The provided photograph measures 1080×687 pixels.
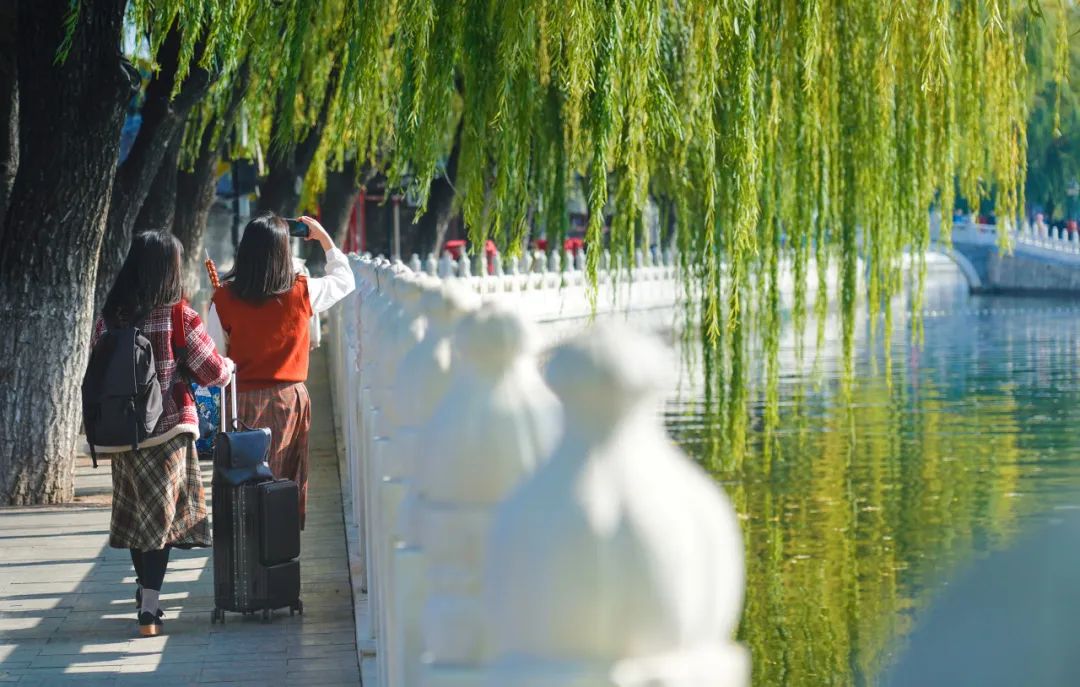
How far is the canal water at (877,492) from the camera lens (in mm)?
8461

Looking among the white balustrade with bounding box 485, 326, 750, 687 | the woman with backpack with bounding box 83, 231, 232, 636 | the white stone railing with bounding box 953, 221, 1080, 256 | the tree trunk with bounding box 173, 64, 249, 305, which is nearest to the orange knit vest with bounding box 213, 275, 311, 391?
the woman with backpack with bounding box 83, 231, 232, 636

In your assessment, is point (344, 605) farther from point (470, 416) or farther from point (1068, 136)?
point (1068, 136)

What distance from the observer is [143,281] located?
6.11 m

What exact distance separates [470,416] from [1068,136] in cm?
4810

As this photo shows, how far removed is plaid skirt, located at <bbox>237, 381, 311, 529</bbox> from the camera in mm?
6734

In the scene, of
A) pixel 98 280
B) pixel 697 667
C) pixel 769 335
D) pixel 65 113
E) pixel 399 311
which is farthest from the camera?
pixel 98 280

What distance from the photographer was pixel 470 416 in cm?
220

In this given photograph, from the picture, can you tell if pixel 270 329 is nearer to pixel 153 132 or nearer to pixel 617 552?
pixel 153 132

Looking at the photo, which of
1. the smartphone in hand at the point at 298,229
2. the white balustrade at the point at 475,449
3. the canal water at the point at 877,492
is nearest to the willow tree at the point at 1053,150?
the canal water at the point at 877,492

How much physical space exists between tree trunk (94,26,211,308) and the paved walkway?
248 centimetres

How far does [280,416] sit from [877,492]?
711 cm

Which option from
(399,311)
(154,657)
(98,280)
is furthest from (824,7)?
(98,280)

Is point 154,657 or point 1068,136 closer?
point 154,657

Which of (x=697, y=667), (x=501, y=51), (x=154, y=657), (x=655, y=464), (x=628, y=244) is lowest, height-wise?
(x=154, y=657)
